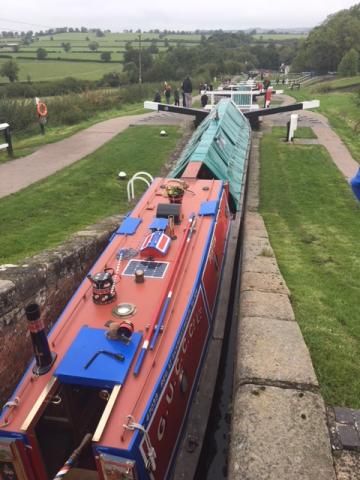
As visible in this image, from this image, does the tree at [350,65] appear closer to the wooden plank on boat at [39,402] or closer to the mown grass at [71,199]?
the mown grass at [71,199]

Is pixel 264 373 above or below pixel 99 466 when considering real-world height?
above

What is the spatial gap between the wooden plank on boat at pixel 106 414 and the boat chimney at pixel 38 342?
1.04m

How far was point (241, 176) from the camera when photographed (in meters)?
13.2

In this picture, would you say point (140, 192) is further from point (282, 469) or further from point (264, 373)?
point (282, 469)

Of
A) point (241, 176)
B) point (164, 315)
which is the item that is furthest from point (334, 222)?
point (164, 315)

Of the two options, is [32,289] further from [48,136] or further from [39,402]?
[48,136]

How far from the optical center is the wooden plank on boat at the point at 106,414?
4622 millimetres

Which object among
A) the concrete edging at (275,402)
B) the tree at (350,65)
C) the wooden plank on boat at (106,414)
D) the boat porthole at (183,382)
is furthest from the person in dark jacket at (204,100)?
the tree at (350,65)

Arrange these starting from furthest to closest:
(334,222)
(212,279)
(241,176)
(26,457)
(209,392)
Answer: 1. (241,176)
2. (334,222)
3. (212,279)
4. (209,392)
5. (26,457)

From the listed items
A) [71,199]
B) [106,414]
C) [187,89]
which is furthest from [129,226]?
[187,89]

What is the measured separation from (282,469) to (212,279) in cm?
468

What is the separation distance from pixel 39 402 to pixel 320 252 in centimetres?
753

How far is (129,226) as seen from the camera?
870 centimetres

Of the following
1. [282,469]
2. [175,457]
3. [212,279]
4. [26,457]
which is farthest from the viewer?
[212,279]
